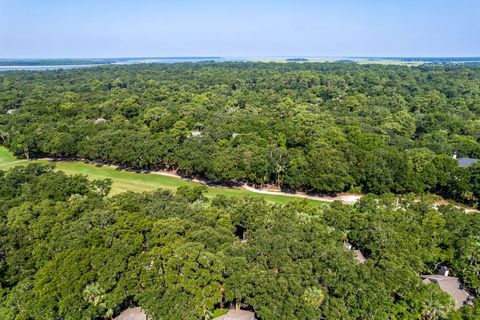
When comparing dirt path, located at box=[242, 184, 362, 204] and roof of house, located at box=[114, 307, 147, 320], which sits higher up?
roof of house, located at box=[114, 307, 147, 320]

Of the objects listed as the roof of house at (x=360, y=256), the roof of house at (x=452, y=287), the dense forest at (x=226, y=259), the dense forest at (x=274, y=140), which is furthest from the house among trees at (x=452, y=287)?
the dense forest at (x=274, y=140)

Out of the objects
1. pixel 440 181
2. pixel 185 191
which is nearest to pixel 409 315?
pixel 185 191

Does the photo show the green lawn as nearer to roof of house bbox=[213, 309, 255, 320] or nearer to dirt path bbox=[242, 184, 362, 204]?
dirt path bbox=[242, 184, 362, 204]

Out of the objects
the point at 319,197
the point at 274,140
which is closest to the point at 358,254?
the point at 319,197

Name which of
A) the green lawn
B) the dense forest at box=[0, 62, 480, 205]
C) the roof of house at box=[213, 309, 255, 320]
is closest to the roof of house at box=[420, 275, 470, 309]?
the roof of house at box=[213, 309, 255, 320]

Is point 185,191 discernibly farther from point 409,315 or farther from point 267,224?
point 409,315

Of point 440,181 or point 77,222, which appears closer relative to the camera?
point 77,222

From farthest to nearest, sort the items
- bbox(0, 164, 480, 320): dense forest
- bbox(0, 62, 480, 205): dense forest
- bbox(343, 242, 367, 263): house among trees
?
bbox(0, 62, 480, 205): dense forest → bbox(343, 242, 367, 263): house among trees → bbox(0, 164, 480, 320): dense forest

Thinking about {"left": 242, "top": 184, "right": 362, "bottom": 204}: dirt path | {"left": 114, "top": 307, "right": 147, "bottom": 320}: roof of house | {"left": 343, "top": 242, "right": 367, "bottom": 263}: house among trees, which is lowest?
{"left": 242, "top": 184, "right": 362, "bottom": 204}: dirt path
